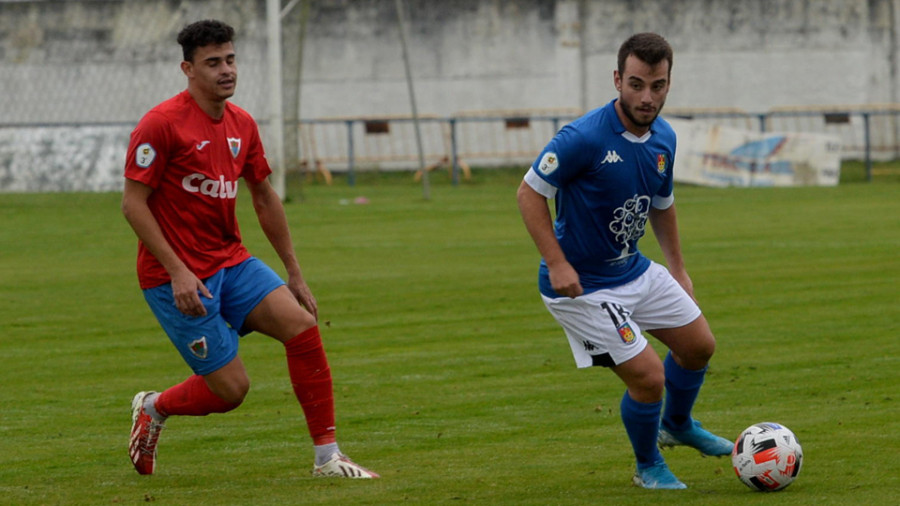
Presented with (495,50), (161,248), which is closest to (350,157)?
(495,50)

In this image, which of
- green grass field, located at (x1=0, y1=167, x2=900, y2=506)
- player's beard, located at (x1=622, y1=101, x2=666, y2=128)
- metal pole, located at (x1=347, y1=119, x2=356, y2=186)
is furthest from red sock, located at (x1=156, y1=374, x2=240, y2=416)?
metal pole, located at (x1=347, y1=119, x2=356, y2=186)

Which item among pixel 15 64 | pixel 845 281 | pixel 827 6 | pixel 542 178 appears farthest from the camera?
pixel 827 6

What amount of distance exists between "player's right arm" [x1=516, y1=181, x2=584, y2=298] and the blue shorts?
4.32 ft

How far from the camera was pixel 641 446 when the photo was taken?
21.1ft

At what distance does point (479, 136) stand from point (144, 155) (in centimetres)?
3031

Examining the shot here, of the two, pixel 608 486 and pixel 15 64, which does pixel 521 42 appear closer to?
pixel 15 64

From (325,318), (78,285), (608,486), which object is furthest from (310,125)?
(608,486)

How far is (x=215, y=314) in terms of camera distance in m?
6.81

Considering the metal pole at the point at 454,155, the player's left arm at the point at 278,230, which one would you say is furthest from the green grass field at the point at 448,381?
the metal pole at the point at 454,155

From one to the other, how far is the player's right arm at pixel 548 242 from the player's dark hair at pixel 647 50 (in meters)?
0.67

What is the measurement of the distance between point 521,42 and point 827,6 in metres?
8.08

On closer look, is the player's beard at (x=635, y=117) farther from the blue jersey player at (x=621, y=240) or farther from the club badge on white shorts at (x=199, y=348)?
the club badge on white shorts at (x=199, y=348)

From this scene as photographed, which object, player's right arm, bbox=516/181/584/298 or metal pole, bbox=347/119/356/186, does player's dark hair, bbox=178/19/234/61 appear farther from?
metal pole, bbox=347/119/356/186

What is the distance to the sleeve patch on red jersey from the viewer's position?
6.61m
